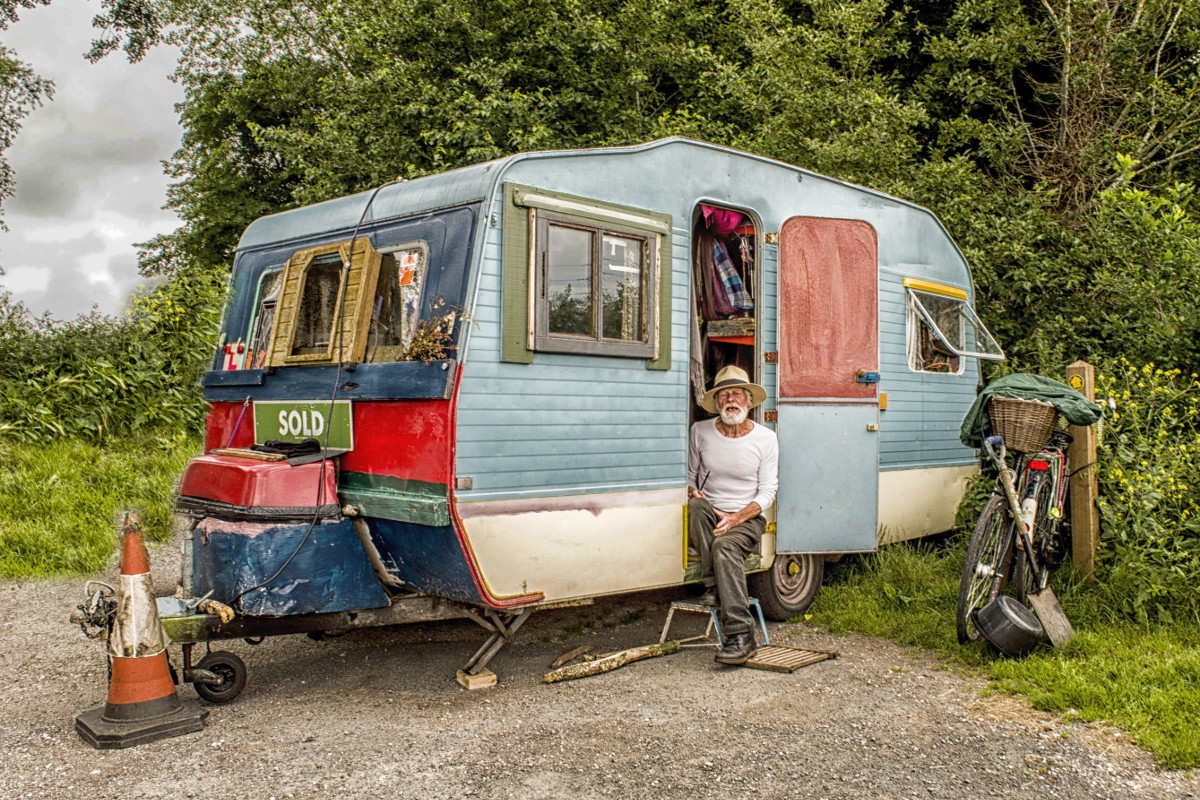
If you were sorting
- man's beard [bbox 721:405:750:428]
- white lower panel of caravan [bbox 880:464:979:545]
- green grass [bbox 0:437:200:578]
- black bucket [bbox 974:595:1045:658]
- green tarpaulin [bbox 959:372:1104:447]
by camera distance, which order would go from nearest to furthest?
black bucket [bbox 974:595:1045:658] < green tarpaulin [bbox 959:372:1104:447] < man's beard [bbox 721:405:750:428] < white lower panel of caravan [bbox 880:464:979:545] < green grass [bbox 0:437:200:578]

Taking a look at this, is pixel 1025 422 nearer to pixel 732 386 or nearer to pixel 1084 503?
pixel 1084 503

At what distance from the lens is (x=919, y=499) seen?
7.34 m

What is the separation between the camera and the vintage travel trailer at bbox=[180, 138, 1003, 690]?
15.5 feet

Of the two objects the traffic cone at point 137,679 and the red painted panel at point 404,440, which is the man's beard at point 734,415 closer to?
the red painted panel at point 404,440

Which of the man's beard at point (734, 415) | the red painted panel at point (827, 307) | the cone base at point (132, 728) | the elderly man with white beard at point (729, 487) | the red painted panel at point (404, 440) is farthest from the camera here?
the red painted panel at point (827, 307)

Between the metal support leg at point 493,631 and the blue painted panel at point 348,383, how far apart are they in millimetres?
1219

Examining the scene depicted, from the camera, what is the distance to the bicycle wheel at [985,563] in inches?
216

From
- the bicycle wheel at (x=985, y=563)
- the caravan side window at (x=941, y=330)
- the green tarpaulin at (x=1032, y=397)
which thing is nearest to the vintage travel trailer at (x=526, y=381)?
the green tarpaulin at (x=1032, y=397)

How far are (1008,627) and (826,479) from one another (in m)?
1.53

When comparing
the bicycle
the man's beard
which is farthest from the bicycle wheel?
the man's beard

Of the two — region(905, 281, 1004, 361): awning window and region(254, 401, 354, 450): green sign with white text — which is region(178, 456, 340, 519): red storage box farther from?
region(905, 281, 1004, 361): awning window

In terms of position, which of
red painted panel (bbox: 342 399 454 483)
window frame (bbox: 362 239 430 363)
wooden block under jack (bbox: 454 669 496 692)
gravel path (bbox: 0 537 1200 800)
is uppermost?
window frame (bbox: 362 239 430 363)

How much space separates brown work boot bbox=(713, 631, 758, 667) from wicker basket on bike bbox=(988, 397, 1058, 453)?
6.47 feet

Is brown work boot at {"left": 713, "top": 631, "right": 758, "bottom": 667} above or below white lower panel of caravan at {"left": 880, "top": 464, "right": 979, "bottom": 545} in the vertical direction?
below
